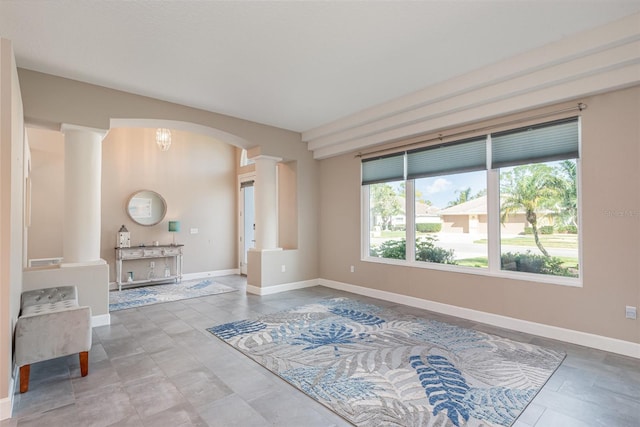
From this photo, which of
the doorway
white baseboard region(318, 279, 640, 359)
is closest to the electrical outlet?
white baseboard region(318, 279, 640, 359)

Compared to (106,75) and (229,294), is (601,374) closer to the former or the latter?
(229,294)

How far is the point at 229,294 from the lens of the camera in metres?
5.91

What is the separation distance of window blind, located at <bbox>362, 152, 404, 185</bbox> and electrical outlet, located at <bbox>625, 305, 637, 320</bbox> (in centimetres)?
314

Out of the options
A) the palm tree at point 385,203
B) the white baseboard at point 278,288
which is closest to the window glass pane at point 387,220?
the palm tree at point 385,203

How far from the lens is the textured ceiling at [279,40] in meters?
2.64

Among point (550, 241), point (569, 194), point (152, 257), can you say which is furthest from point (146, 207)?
point (569, 194)

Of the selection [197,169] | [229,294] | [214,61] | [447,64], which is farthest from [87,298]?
[447,64]

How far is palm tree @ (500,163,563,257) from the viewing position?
3.77 metres

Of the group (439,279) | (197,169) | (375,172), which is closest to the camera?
(439,279)

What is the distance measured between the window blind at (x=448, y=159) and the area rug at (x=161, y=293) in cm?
417

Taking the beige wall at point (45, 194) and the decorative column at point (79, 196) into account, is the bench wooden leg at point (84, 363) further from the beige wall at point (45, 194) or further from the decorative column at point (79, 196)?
the beige wall at point (45, 194)

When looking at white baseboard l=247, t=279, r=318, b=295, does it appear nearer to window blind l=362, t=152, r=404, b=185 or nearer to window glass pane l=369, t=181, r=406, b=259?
window glass pane l=369, t=181, r=406, b=259

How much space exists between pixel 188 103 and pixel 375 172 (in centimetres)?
328

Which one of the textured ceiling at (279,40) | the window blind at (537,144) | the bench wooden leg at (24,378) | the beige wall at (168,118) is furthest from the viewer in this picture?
the beige wall at (168,118)
